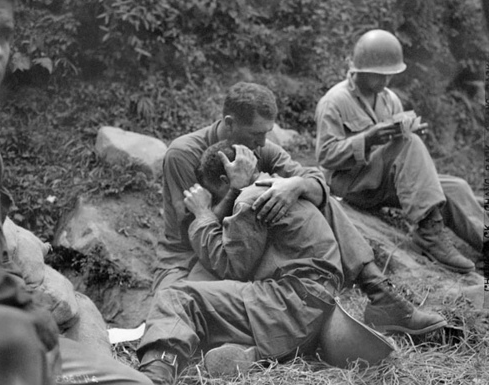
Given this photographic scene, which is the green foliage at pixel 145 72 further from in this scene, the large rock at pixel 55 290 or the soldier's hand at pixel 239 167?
the soldier's hand at pixel 239 167

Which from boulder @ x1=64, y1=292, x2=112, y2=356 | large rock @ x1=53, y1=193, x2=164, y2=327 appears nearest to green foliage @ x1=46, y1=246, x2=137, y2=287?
large rock @ x1=53, y1=193, x2=164, y2=327

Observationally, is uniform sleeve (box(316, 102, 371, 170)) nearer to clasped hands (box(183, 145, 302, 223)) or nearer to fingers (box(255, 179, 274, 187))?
clasped hands (box(183, 145, 302, 223))

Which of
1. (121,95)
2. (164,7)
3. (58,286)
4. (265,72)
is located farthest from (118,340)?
Answer: (265,72)

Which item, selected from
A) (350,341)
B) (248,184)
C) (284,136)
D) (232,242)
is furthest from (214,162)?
(284,136)

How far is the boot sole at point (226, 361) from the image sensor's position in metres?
5.30

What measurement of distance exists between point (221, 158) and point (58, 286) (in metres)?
1.24

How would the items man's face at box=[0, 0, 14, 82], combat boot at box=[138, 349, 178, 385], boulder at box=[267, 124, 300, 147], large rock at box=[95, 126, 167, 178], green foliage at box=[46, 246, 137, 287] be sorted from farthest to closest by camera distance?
boulder at box=[267, 124, 300, 147] < large rock at box=[95, 126, 167, 178] < green foliage at box=[46, 246, 137, 287] < combat boot at box=[138, 349, 178, 385] < man's face at box=[0, 0, 14, 82]

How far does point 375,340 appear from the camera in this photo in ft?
17.7

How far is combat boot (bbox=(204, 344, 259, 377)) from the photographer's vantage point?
530 centimetres

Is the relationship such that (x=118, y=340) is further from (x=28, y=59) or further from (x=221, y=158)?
(x=28, y=59)

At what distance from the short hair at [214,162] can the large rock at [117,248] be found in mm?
1145

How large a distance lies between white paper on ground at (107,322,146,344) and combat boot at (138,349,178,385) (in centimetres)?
89

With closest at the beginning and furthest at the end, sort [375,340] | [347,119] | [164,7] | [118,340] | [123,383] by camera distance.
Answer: [123,383] < [375,340] < [118,340] < [347,119] < [164,7]

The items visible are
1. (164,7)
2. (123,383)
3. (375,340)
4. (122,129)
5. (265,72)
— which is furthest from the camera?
(265,72)
